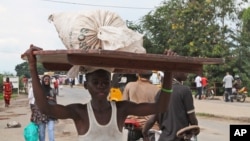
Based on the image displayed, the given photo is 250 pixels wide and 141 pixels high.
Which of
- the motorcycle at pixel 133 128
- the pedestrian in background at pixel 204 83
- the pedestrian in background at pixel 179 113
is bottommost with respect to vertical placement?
the pedestrian in background at pixel 204 83

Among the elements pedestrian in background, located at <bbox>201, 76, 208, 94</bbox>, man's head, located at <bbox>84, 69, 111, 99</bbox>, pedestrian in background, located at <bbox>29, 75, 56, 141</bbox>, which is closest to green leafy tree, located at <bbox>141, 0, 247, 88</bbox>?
pedestrian in background, located at <bbox>201, 76, 208, 94</bbox>

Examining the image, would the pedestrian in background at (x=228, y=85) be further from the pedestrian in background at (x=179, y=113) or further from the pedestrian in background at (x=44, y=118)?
the pedestrian in background at (x=179, y=113)

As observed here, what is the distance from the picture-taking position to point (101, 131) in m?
3.35

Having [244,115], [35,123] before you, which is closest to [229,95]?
[244,115]

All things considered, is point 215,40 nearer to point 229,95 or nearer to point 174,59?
point 229,95

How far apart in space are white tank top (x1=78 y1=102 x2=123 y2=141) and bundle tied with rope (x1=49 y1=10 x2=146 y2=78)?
0.56 metres

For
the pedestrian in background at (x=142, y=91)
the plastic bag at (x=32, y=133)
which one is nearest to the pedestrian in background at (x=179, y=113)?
the pedestrian in background at (x=142, y=91)

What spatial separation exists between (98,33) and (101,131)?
0.70m

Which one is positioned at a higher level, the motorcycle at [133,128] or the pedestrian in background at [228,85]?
the motorcycle at [133,128]

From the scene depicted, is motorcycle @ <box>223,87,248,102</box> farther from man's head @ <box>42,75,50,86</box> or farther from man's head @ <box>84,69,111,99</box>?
man's head @ <box>84,69,111,99</box>

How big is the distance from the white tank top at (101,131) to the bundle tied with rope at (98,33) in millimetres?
565

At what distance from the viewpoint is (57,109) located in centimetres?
344

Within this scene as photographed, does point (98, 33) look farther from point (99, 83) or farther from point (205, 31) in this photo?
point (205, 31)

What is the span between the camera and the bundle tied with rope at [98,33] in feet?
9.98
